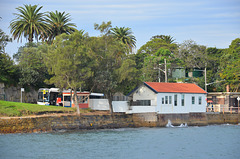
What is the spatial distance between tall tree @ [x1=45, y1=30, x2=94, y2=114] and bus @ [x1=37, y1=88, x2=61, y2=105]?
13.7m

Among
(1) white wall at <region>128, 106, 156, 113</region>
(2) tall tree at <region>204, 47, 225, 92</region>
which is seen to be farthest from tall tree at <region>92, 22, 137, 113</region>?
(2) tall tree at <region>204, 47, 225, 92</region>

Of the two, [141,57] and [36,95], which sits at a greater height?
[141,57]

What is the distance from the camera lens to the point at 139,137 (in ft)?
148

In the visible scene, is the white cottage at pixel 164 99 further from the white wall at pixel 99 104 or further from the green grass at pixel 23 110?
the green grass at pixel 23 110

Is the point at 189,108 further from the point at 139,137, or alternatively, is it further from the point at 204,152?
the point at 204,152

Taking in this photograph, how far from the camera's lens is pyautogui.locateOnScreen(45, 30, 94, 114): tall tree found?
49.8m

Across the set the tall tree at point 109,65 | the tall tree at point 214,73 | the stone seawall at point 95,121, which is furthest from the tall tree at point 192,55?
the tall tree at point 109,65

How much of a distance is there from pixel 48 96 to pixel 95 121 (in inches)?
659

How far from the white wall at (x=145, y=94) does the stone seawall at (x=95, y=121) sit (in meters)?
2.52

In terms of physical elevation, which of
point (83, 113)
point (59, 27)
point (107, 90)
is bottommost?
point (83, 113)

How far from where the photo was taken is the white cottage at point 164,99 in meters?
56.1

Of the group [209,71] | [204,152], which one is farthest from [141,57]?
[204,152]

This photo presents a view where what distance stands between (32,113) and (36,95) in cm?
2174

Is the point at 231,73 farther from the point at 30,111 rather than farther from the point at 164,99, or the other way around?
the point at 30,111
